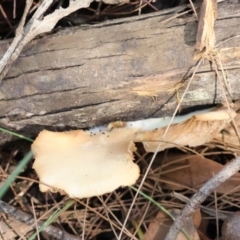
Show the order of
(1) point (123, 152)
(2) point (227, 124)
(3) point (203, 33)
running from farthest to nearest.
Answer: (2) point (227, 124) < (1) point (123, 152) < (3) point (203, 33)

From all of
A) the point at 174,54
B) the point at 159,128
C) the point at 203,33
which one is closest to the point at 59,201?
the point at 159,128

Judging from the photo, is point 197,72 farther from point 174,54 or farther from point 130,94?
point 130,94

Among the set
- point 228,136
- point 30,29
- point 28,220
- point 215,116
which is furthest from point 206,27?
point 28,220

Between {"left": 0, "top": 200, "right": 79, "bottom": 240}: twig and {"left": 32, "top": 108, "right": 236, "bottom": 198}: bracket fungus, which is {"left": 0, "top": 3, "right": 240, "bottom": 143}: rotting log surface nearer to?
{"left": 32, "top": 108, "right": 236, "bottom": 198}: bracket fungus

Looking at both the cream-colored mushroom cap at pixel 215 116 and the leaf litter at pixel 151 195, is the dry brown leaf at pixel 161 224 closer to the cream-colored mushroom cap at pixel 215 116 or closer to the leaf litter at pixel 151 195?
the leaf litter at pixel 151 195

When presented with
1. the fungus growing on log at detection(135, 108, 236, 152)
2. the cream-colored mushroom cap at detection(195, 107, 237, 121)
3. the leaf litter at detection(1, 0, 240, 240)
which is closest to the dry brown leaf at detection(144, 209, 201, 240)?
the leaf litter at detection(1, 0, 240, 240)
